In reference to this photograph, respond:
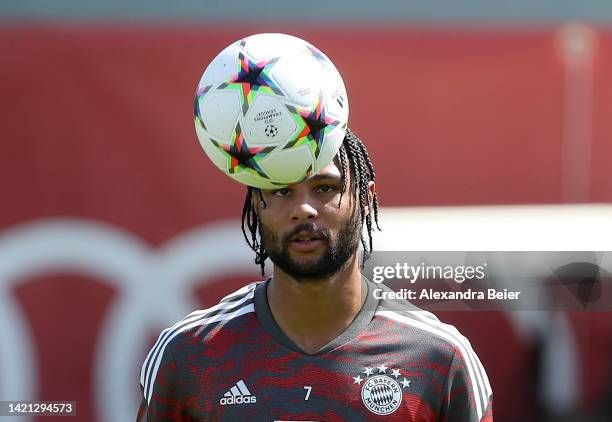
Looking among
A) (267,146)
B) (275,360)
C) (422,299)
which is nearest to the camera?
(267,146)

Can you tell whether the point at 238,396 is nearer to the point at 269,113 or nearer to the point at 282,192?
the point at 282,192

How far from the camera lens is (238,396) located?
191 cm

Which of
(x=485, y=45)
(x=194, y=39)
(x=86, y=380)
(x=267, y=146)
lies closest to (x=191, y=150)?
(x=194, y=39)

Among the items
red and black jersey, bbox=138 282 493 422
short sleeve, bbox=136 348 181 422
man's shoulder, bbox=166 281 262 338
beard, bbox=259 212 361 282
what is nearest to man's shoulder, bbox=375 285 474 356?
red and black jersey, bbox=138 282 493 422

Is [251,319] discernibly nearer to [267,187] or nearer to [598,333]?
[267,187]

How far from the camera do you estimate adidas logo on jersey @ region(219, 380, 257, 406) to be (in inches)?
75.0

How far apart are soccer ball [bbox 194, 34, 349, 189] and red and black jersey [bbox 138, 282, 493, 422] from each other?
35 cm

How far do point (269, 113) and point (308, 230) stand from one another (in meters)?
0.25

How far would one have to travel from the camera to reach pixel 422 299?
2.80 m

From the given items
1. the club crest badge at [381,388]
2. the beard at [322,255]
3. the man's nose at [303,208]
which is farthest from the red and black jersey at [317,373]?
the man's nose at [303,208]

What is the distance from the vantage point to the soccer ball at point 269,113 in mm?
1775

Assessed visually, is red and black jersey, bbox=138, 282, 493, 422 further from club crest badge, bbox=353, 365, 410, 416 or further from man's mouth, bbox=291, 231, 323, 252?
man's mouth, bbox=291, 231, 323, 252

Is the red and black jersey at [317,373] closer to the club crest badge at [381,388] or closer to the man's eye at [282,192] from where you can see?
the club crest badge at [381,388]

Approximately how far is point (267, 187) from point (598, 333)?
1462 millimetres
